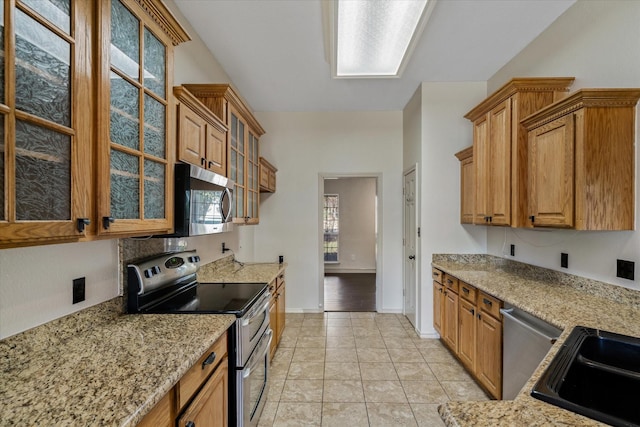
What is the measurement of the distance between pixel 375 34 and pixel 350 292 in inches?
171

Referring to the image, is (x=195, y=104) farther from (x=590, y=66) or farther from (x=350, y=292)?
(x=350, y=292)

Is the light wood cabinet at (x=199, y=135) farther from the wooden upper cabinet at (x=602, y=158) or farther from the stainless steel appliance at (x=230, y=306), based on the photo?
the wooden upper cabinet at (x=602, y=158)

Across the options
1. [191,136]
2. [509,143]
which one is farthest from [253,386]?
[509,143]

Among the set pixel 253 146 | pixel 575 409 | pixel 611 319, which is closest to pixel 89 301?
pixel 575 409

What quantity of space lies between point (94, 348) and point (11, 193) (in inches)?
27.9

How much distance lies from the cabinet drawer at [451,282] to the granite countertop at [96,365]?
7.40 ft

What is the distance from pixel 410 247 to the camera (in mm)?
3939

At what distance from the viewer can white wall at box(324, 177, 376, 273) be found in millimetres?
7527

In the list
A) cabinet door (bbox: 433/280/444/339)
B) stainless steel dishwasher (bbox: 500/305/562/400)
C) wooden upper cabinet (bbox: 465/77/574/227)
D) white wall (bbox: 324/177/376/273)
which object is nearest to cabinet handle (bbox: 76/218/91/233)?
stainless steel dishwasher (bbox: 500/305/562/400)

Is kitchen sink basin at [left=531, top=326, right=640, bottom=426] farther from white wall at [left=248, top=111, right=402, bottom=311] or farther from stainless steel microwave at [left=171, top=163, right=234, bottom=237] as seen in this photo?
white wall at [left=248, top=111, right=402, bottom=311]

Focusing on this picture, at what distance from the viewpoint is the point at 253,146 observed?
3398 mm

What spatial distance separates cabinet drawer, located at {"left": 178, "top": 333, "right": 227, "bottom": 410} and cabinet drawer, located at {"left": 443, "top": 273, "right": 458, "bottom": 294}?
224 cm

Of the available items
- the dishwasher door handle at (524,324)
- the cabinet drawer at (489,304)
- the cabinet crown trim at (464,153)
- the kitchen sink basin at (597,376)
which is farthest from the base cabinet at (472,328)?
the cabinet crown trim at (464,153)

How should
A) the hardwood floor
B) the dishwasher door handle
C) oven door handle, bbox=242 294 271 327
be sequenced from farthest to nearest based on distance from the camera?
1. the hardwood floor
2. oven door handle, bbox=242 294 271 327
3. the dishwasher door handle
